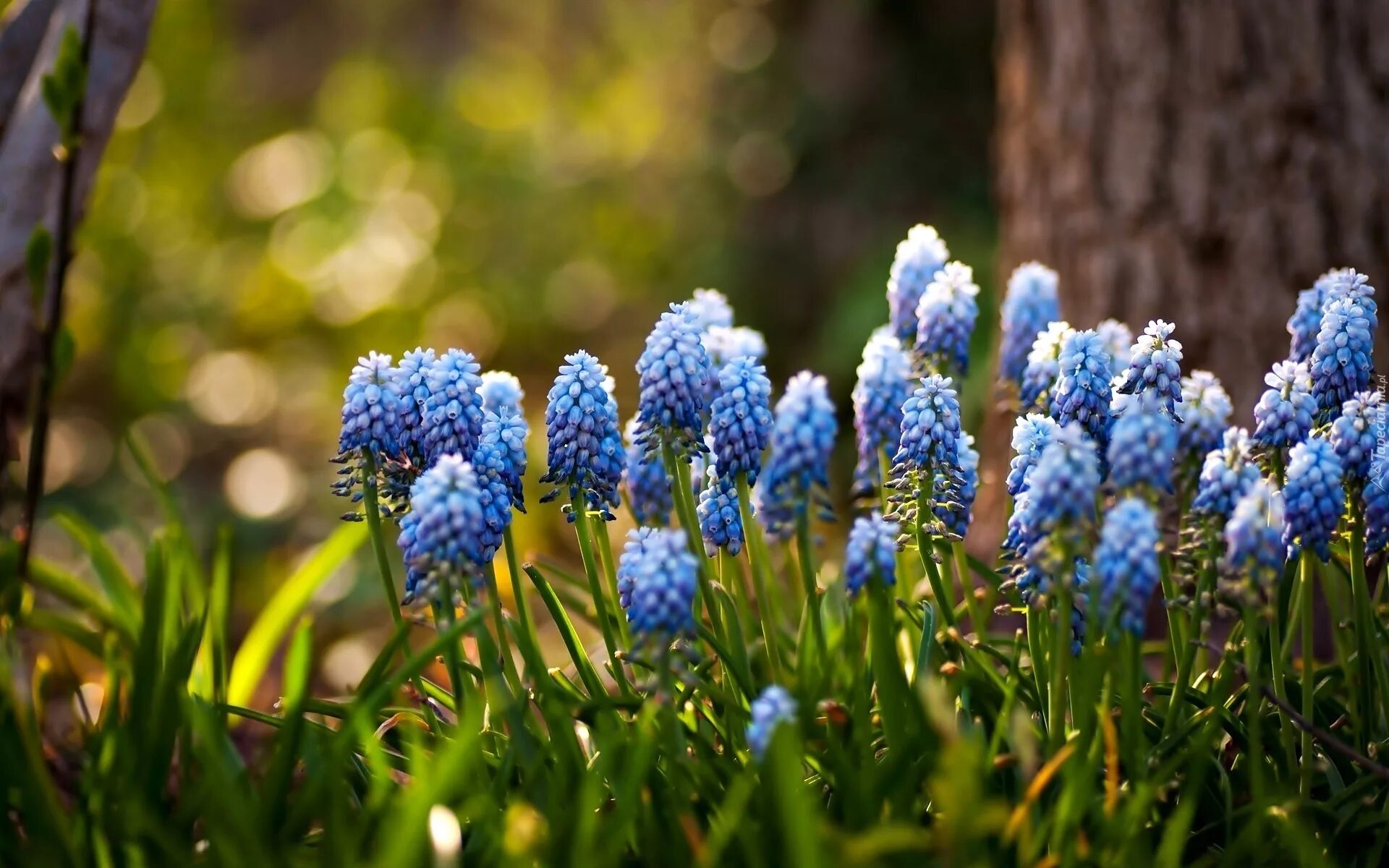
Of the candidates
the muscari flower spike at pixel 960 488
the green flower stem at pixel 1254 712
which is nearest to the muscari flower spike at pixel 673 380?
the muscari flower spike at pixel 960 488

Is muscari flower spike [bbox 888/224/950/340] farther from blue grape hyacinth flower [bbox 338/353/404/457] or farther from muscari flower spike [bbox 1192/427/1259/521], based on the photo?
blue grape hyacinth flower [bbox 338/353/404/457]

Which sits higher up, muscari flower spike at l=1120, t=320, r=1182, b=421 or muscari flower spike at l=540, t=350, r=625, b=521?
muscari flower spike at l=1120, t=320, r=1182, b=421

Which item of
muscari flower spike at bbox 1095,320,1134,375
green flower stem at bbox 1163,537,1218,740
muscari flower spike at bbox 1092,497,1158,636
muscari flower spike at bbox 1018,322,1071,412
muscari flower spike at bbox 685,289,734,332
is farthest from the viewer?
muscari flower spike at bbox 685,289,734,332

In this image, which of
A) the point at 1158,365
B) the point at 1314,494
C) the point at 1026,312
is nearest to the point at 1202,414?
the point at 1158,365

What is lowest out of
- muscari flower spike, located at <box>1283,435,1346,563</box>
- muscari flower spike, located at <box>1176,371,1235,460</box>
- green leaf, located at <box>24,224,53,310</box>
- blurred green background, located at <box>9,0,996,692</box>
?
muscari flower spike, located at <box>1283,435,1346,563</box>

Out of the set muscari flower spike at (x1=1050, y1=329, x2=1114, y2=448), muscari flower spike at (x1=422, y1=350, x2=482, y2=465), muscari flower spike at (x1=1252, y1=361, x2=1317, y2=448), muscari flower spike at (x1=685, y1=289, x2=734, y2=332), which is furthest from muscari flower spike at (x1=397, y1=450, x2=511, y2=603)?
muscari flower spike at (x1=1252, y1=361, x2=1317, y2=448)

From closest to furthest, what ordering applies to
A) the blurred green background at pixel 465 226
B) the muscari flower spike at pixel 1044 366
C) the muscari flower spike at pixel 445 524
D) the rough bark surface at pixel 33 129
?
the muscari flower spike at pixel 445 524 < the muscari flower spike at pixel 1044 366 < the rough bark surface at pixel 33 129 < the blurred green background at pixel 465 226

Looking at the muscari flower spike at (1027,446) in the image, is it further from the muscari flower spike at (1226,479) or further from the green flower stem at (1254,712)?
the green flower stem at (1254,712)
